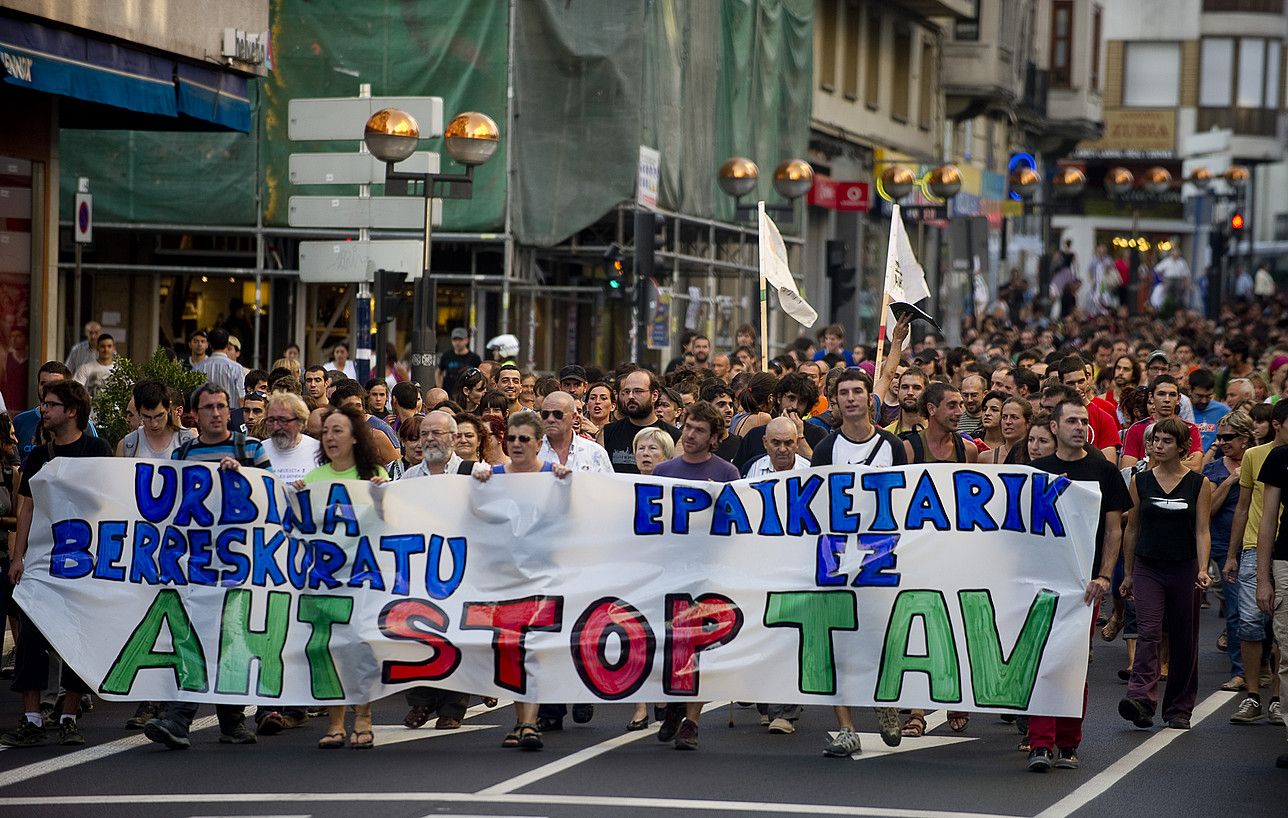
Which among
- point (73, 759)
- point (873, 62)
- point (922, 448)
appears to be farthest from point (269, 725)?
point (873, 62)

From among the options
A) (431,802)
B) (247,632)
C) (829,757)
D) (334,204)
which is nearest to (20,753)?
(247,632)

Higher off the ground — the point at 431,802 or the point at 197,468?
the point at 197,468

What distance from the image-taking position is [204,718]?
37.5ft

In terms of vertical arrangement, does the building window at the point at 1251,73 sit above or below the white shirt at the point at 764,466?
above

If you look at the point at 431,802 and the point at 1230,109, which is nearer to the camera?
the point at 431,802

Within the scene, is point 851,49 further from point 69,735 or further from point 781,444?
point 69,735

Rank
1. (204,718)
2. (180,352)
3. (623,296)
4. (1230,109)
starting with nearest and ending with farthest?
(204,718), (623,296), (180,352), (1230,109)

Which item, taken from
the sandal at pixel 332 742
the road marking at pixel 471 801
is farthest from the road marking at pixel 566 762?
the sandal at pixel 332 742

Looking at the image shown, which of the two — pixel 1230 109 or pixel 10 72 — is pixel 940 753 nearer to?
pixel 10 72

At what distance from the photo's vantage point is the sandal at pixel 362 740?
10188 millimetres

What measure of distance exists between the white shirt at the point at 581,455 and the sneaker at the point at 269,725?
6.44 ft

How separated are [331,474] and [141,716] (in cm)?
161

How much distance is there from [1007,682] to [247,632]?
358 centimetres

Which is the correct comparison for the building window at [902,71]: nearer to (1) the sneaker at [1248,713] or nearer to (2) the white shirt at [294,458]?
(1) the sneaker at [1248,713]
